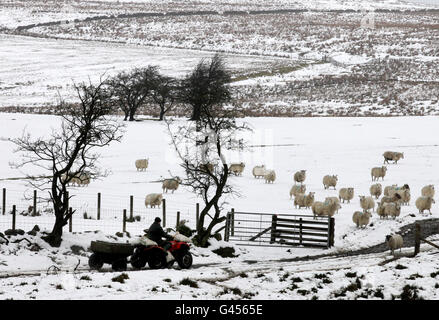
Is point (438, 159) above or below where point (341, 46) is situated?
below

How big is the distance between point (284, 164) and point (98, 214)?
691 inches

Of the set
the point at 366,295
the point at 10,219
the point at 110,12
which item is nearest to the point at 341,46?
the point at 110,12

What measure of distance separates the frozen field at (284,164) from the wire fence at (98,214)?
6 centimetres

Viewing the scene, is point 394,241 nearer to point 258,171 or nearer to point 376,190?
point 376,190

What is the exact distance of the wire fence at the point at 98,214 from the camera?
1017 inches

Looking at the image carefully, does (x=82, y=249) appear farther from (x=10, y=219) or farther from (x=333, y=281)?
(x=333, y=281)

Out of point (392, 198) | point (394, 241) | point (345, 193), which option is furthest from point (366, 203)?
point (394, 241)

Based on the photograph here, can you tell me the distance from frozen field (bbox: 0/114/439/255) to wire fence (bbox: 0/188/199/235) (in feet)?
0.19

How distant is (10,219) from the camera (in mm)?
26234

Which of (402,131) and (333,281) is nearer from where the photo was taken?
(333,281)

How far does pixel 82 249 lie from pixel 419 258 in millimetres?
9538

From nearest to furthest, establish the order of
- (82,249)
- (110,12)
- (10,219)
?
(82,249) → (10,219) → (110,12)
